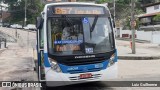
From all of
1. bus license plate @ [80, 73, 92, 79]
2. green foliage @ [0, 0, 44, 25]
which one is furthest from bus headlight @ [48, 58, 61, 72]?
green foliage @ [0, 0, 44, 25]

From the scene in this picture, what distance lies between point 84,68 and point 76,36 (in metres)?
1.02

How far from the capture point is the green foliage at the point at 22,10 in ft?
287

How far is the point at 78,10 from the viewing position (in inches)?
373

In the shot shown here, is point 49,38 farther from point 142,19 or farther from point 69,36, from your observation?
point 142,19

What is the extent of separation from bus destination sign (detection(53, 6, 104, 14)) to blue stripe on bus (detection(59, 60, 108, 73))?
166cm

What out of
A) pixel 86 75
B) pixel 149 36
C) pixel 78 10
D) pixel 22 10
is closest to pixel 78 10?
pixel 78 10

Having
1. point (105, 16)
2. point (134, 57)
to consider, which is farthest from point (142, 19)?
point (105, 16)

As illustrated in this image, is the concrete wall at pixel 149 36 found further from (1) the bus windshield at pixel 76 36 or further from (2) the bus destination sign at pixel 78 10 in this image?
(1) the bus windshield at pixel 76 36

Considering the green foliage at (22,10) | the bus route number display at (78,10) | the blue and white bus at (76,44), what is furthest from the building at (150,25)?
the green foliage at (22,10)

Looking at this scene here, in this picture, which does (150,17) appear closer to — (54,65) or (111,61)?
(111,61)

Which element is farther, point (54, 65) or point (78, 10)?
point (78, 10)

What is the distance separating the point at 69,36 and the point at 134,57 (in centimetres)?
1217

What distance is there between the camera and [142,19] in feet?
196

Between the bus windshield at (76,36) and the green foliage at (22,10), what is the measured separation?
76.9 meters
